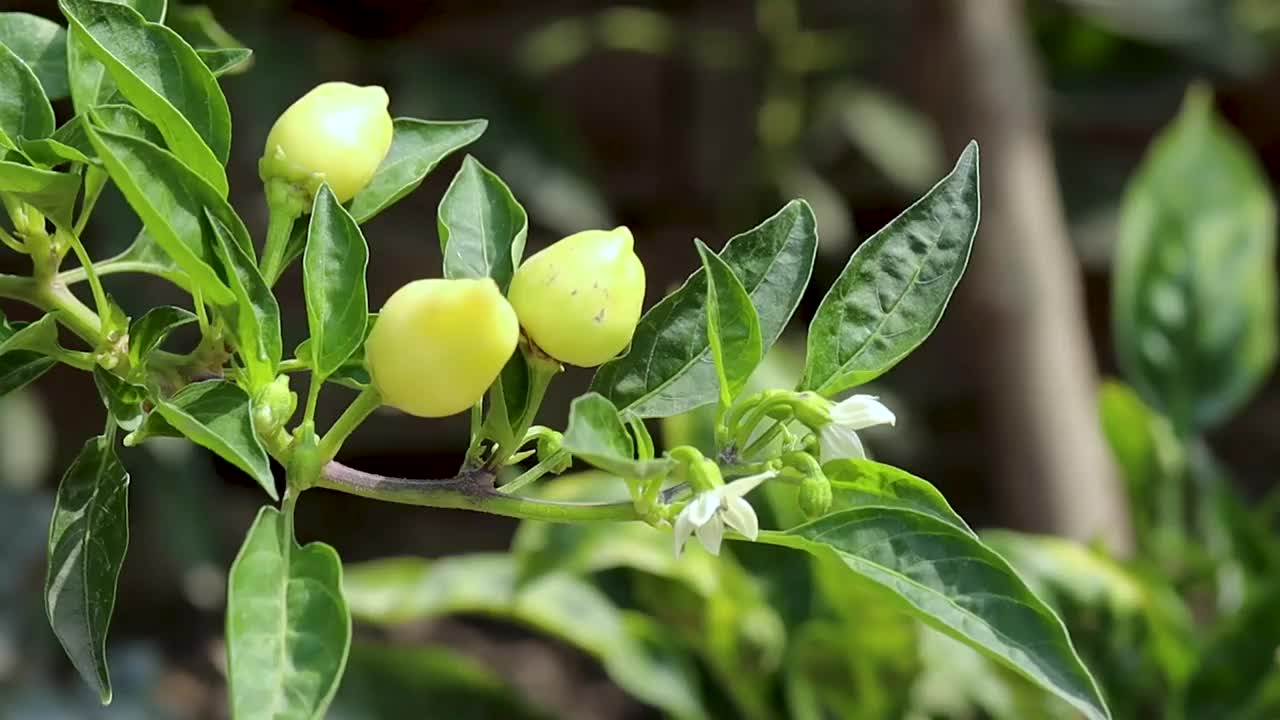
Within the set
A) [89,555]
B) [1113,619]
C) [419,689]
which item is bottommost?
[419,689]

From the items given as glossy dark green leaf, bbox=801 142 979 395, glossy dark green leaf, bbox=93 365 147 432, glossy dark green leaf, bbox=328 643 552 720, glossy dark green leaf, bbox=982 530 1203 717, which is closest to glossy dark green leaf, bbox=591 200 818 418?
glossy dark green leaf, bbox=801 142 979 395

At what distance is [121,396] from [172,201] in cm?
6

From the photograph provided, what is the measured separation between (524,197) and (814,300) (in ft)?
1.49

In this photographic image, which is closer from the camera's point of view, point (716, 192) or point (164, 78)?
point (164, 78)

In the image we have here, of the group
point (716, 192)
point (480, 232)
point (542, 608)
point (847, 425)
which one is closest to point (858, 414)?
point (847, 425)

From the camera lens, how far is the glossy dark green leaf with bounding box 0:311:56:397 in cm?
36

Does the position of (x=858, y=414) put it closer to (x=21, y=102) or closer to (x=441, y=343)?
(x=441, y=343)

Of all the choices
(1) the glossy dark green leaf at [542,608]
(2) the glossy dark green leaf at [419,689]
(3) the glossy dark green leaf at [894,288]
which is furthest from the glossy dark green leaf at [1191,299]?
(3) the glossy dark green leaf at [894,288]

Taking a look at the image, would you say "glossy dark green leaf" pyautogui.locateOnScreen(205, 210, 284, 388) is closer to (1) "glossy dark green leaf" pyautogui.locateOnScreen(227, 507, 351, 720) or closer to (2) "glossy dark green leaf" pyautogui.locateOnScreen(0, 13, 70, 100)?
(1) "glossy dark green leaf" pyautogui.locateOnScreen(227, 507, 351, 720)

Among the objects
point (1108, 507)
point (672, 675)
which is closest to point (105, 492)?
point (672, 675)

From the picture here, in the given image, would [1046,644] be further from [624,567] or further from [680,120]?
[680,120]

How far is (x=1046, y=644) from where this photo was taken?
313mm

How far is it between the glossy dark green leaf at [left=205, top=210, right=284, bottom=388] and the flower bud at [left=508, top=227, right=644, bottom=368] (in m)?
0.06

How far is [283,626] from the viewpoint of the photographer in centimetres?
30
